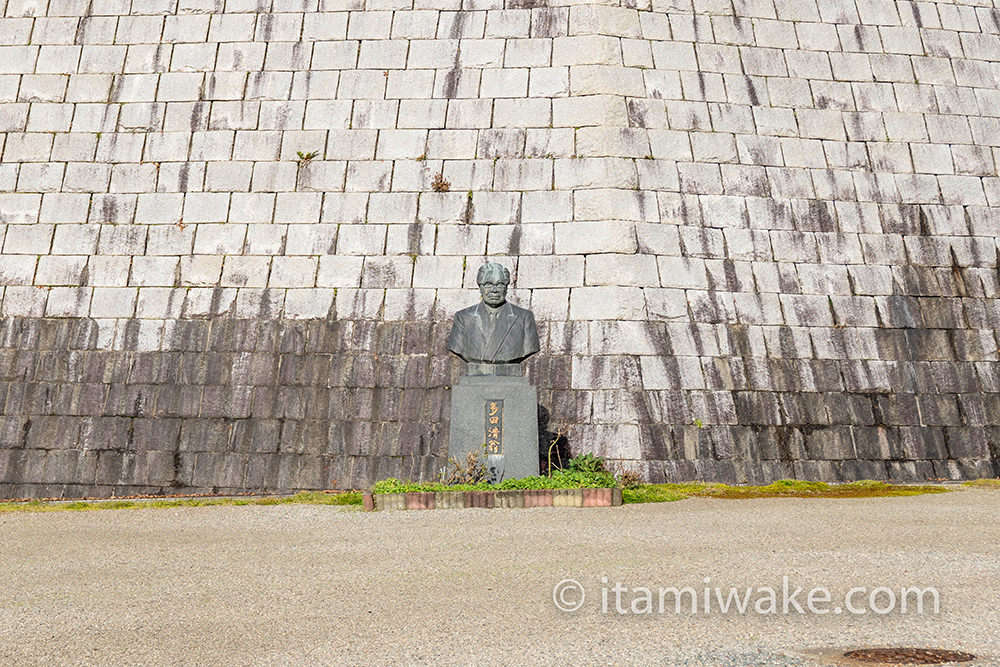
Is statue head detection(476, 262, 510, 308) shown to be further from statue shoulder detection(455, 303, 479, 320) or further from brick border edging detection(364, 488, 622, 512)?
brick border edging detection(364, 488, 622, 512)

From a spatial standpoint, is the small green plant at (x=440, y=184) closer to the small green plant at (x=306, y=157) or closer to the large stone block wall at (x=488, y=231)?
the large stone block wall at (x=488, y=231)

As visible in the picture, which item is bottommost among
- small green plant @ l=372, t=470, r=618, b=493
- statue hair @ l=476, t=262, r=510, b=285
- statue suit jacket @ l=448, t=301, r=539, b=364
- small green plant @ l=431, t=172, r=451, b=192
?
small green plant @ l=372, t=470, r=618, b=493

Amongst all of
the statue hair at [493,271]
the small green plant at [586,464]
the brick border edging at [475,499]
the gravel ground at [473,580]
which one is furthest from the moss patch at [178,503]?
the statue hair at [493,271]

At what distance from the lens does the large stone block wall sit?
15.6m

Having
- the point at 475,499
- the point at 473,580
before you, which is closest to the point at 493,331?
the point at 475,499

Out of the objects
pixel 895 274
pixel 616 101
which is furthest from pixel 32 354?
pixel 895 274

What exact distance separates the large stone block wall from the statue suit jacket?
5.96 feet

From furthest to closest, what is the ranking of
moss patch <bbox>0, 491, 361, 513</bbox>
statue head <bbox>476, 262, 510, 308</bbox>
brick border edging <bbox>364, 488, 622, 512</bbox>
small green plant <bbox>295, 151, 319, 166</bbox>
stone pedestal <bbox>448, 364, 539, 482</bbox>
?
small green plant <bbox>295, 151, 319, 166</bbox>, statue head <bbox>476, 262, 510, 308</bbox>, moss patch <bbox>0, 491, 361, 513</bbox>, stone pedestal <bbox>448, 364, 539, 482</bbox>, brick border edging <bbox>364, 488, 622, 512</bbox>

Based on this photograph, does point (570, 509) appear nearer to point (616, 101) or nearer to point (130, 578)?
point (130, 578)

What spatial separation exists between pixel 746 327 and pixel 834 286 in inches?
77.9

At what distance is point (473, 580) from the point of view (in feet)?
25.2

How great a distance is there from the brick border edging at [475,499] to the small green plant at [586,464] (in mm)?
1238

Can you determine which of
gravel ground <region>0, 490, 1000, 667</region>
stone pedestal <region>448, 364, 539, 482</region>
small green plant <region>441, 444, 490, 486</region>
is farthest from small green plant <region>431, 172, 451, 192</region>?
gravel ground <region>0, 490, 1000, 667</region>

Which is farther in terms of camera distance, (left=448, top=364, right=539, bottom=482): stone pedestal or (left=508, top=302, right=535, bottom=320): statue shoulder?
(left=508, top=302, right=535, bottom=320): statue shoulder
